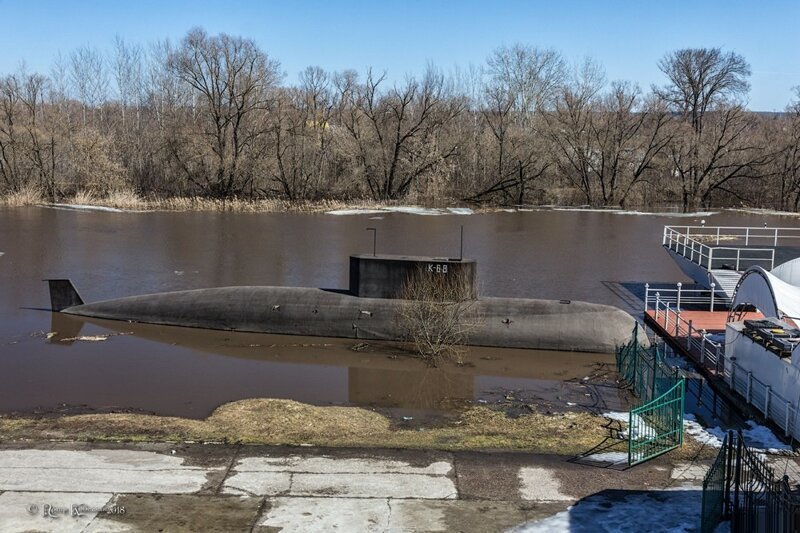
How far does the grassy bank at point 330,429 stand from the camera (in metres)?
12.8

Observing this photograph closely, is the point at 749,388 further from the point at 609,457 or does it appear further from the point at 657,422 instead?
the point at 609,457

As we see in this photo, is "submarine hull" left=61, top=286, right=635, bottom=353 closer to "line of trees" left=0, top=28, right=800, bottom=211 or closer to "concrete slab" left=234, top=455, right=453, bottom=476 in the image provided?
"concrete slab" left=234, top=455, right=453, bottom=476

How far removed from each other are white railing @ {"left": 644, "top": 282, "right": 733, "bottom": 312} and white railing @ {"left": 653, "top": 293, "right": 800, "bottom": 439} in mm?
2887

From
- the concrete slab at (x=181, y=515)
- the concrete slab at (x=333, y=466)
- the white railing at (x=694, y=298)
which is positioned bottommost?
the concrete slab at (x=181, y=515)

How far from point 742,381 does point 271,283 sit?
20.4 meters

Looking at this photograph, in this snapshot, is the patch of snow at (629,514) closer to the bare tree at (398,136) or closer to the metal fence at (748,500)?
the metal fence at (748,500)

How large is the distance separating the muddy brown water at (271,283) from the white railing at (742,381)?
2.61 metres

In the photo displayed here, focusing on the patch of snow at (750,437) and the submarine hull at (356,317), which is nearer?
the patch of snow at (750,437)

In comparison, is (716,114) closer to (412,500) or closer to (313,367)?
(313,367)

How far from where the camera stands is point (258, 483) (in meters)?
10.8

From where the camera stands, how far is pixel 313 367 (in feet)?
66.3

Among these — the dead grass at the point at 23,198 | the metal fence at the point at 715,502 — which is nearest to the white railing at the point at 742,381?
the metal fence at the point at 715,502

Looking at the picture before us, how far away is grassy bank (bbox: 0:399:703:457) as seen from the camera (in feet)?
42.1

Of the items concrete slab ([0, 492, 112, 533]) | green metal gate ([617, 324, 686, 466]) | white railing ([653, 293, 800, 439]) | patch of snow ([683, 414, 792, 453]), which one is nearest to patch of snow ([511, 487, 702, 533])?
green metal gate ([617, 324, 686, 466])
